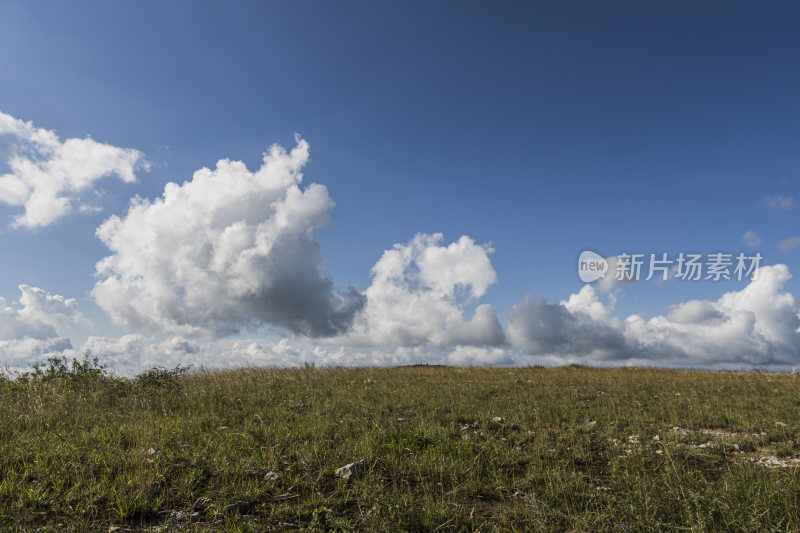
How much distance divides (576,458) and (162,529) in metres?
5.76

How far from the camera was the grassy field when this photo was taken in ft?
14.3

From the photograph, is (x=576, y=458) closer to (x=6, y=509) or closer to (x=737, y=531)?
(x=737, y=531)

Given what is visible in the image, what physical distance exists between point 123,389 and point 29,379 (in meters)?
3.22

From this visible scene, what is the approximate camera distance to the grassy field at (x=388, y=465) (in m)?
4.36

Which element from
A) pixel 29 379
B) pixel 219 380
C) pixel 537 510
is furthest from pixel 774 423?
pixel 29 379

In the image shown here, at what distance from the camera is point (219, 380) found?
47.6 feet

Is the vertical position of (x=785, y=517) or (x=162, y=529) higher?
(x=785, y=517)

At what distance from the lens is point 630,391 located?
14.3m

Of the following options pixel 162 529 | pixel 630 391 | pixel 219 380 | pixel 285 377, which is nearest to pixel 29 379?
pixel 219 380

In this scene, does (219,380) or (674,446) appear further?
(219,380)

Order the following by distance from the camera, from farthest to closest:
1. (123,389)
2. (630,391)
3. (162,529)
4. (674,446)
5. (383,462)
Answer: (630,391) → (123,389) → (674,446) → (383,462) → (162,529)

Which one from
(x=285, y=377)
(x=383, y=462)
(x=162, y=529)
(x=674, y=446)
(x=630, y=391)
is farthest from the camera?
(x=285, y=377)

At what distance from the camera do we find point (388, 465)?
19.1ft

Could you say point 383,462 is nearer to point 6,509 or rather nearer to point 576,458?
point 576,458
